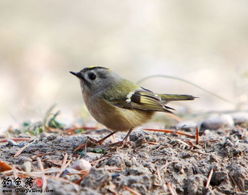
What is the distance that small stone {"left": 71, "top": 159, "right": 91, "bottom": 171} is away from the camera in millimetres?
3525

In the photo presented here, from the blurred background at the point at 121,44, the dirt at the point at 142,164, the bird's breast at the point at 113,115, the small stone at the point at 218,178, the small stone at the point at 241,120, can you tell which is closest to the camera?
the dirt at the point at 142,164

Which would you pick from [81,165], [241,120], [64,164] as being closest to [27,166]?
[64,164]

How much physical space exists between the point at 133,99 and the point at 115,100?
0.70 ft

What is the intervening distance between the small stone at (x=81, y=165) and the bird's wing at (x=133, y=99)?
48.8 inches

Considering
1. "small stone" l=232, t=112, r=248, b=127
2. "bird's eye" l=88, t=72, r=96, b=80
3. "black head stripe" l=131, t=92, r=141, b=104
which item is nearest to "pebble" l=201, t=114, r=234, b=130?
"small stone" l=232, t=112, r=248, b=127

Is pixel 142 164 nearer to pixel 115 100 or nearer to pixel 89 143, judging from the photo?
pixel 89 143

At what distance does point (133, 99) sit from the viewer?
16.0 ft

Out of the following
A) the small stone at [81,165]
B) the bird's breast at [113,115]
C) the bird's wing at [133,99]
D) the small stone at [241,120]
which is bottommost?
the small stone at [241,120]

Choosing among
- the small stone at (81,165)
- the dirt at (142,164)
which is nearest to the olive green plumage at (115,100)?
the dirt at (142,164)

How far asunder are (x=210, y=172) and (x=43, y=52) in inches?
305

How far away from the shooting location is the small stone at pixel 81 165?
3525 millimetres
